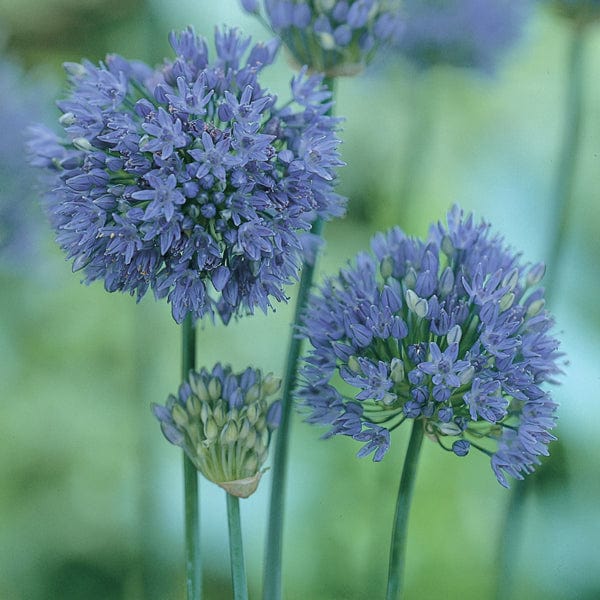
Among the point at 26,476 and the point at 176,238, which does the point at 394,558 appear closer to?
the point at 176,238

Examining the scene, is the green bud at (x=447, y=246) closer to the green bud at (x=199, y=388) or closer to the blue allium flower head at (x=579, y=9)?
the green bud at (x=199, y=388)

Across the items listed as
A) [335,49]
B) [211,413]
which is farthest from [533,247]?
[211,413]

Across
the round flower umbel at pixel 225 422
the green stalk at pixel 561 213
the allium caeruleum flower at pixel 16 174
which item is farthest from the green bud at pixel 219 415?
the green stalk at pixel 561 213

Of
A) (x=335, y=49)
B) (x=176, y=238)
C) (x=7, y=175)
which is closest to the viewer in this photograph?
(x=176, y=238)

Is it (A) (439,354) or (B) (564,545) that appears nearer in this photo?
(A) (439,354)

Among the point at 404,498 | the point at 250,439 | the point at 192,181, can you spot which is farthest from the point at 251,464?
the point at 192,181
